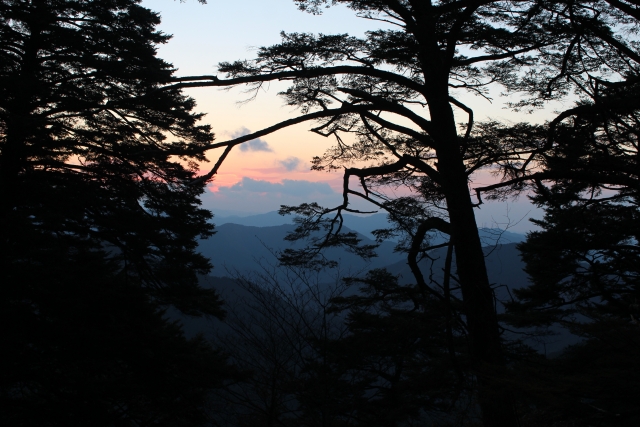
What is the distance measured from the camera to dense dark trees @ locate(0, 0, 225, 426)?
7.00 m

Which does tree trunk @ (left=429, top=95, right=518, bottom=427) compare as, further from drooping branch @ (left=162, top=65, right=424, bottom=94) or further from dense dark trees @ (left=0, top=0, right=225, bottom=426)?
dense dark trees @ (left=0, top=0, right=225, bottom=426)

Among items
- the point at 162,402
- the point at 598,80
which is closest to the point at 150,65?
the point at 162,402

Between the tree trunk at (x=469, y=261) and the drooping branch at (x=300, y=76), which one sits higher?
the drooping branch at (x=300, y=76)

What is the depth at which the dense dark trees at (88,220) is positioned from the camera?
6996mm

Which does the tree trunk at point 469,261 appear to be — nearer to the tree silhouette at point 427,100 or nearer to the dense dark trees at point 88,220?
the tree silhouette at point 427,100

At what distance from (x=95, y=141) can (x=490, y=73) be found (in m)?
6.93

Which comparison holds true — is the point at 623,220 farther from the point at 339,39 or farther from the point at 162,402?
the point at 162,402

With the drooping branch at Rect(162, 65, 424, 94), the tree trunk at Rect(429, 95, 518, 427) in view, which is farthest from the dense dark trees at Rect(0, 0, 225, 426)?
the tree trunk at Rect(429, 95, 518, 427)

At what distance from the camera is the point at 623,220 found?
9250 millimetres

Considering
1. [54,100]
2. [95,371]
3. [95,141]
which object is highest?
[54,100]

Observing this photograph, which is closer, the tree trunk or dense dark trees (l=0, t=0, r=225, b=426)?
the tree trunk

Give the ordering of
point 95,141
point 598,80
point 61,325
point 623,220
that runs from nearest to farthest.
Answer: point 598,80
point 61,325
point 95,141
point 623,220

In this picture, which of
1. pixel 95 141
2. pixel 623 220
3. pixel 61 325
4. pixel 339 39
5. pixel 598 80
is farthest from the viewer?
pixel 623 220

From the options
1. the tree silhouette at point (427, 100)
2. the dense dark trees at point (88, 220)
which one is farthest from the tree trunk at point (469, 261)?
the dense dark trees at point (88, 220)
